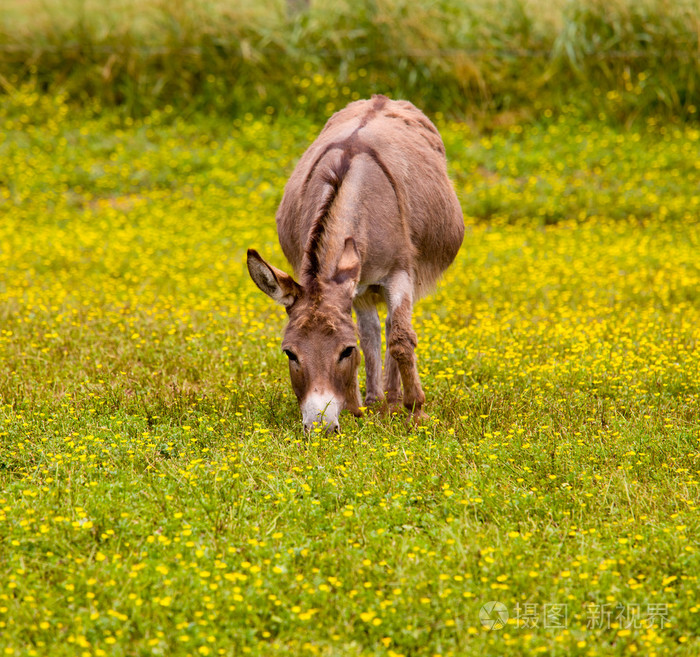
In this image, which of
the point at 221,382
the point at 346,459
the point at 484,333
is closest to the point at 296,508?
the point at 346,459

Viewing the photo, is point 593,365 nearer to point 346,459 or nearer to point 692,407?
point 692,407

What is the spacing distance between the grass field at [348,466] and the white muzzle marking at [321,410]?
134 millimetres

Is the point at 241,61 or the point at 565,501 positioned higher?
the point at 241,61

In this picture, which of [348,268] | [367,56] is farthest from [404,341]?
[367,56]

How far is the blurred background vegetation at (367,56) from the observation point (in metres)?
13.3

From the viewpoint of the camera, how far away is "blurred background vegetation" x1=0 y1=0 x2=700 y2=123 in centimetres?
1326

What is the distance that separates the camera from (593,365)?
6199 millimetres

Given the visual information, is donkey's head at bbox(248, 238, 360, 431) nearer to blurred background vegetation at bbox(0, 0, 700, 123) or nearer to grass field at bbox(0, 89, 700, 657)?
grass field at bbox(0, 89, 700, 657)

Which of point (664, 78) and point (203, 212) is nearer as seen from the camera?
point (203, 212)

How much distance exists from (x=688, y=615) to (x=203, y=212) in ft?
30.7

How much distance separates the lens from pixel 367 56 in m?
14.0

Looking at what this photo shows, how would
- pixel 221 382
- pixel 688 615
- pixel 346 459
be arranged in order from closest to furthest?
1. pixel 688 615
2. pixel 346 459
3. pixel 221 382

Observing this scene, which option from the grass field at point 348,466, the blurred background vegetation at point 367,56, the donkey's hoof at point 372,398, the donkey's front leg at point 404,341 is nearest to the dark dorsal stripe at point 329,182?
the donkey's front leg at point 404,341

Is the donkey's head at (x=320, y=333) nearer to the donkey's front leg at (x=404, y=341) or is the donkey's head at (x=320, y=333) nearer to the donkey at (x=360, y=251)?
the donkey at (x=360, y=251)
